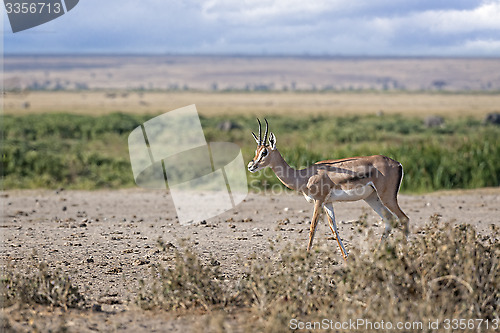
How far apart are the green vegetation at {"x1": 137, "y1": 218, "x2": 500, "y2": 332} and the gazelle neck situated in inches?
80.9

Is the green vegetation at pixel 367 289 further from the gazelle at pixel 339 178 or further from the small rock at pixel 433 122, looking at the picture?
the small rock at pixel 433 122

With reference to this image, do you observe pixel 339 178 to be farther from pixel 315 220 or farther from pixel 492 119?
pixel 492 119

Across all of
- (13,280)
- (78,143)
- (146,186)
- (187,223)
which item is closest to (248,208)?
(187,223)

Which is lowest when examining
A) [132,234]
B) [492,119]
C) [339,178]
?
[492,119]

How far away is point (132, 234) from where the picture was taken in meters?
11.8

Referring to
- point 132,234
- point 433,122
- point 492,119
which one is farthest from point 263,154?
point 492,119

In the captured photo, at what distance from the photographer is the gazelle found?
28.8 ft

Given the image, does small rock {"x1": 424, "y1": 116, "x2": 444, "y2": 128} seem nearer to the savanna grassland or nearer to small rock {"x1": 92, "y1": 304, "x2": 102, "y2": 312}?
the savanna grassland

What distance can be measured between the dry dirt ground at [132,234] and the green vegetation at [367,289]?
29cm

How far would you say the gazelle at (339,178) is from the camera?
8766 mm

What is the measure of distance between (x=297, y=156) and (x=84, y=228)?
27.9ft

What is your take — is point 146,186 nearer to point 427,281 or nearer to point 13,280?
point 13,280

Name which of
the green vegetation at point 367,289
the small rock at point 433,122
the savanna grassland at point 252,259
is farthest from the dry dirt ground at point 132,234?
the small rock at point 433,122

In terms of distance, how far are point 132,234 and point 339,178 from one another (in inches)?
175
